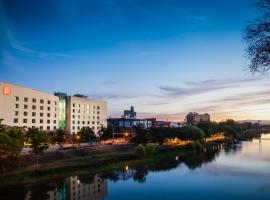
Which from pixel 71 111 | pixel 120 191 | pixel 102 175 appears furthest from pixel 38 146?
pixel 71 111

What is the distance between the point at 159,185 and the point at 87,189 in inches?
502

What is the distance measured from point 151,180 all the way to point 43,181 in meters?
20.1

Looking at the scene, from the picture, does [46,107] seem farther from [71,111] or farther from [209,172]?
[209,172]

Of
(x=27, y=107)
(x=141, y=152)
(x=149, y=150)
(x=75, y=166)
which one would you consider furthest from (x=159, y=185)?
(x=27, y=107)

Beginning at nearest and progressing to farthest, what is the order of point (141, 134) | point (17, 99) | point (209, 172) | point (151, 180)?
1. point (151, 180)
2. point (209, 172)
3. point (17, 99)
4. point (141, 134)

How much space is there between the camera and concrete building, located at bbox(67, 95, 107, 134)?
13162 centimetres

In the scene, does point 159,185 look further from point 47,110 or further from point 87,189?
point 47,110

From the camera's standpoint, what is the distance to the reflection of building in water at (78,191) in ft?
151

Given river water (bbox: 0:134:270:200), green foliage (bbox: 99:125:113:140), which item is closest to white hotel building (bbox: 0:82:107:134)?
green foliage (bbox: 99:125:113:140)

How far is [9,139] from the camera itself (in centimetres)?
5088

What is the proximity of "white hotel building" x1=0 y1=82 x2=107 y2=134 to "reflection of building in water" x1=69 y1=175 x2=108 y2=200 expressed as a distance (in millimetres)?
50560

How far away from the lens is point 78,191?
49438 mm

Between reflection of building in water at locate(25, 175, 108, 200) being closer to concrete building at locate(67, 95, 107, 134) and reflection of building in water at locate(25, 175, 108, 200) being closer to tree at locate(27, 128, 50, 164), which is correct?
tree at locate(27, 128, 50, 164)

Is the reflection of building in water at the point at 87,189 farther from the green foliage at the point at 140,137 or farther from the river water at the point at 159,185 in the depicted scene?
the green foliage at the point at 140,137
